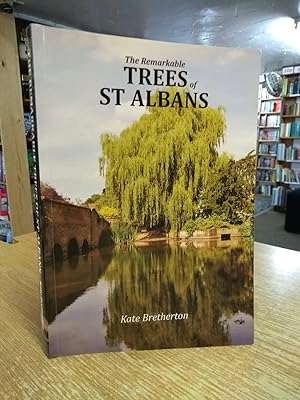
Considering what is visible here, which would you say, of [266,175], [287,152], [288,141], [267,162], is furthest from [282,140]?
[266,175]

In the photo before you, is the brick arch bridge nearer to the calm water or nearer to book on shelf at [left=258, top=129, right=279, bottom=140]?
the calm water

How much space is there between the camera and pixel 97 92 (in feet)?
Answer: 1.06

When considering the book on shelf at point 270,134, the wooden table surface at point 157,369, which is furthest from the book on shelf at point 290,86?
the wooden table surface at point 157,369

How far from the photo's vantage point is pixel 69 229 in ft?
1.10

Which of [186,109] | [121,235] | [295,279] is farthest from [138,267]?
[295,279]

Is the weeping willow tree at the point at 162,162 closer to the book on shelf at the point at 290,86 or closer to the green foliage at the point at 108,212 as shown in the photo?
the green foliage at the point at 108,212

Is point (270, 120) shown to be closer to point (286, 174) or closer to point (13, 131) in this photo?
point (286, 174)

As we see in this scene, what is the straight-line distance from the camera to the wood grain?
193cm

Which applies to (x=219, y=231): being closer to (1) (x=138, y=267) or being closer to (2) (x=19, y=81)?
(1) (x=138, y=267)

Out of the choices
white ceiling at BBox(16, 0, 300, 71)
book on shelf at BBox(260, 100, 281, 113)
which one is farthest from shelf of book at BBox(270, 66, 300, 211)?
white ceiling at BBox(16, 0, 300, 71)

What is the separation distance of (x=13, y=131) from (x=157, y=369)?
1.93 m

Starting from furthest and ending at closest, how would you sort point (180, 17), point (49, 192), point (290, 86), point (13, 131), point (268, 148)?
1. point (268, 148)
2. point (290, 86)
3. point (180, 17)
4. point (13, 131)
5. point (49, 192)

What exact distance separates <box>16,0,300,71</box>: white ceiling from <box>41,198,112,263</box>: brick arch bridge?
1.99 meters

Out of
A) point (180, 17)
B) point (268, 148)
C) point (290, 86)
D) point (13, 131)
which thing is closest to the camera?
point (13, 131)
